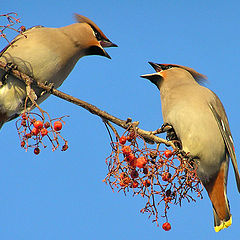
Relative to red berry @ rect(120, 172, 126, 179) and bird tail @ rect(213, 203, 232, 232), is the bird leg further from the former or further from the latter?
bird tail @ rect(213, 203, 232, 232)

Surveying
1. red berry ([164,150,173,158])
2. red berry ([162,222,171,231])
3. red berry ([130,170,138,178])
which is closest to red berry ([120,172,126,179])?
red berry ([130,170,138,178])

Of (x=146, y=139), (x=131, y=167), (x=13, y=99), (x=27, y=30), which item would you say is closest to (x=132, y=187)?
(x=131, y=167)

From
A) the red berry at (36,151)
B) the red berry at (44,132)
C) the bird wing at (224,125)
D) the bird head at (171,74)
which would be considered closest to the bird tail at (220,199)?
the bird wing at (224,125)

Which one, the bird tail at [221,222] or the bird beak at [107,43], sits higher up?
the bird beak at [107,43]

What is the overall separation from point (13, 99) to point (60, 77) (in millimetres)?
464

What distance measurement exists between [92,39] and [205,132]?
4.51 ft

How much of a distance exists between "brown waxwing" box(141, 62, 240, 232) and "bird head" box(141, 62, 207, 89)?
104 millimetres

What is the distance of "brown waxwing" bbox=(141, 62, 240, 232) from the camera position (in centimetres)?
381

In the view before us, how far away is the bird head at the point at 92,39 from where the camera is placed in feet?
12.8

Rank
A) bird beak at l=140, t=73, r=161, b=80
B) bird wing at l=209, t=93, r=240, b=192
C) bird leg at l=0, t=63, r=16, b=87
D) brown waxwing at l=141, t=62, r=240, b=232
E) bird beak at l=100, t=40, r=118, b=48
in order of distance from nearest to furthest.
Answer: bird leg at l=0, t=63, r=16, b=87 < brown waxwing at l=141, t=62, r=240, b=232 < bird wing at l=209, t=93, r=240, b=192 < bird beak at l=100, t=40, r=118, b=48 < bird beak at l=140, t=73, r=161, b=80

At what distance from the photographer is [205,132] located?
390cm

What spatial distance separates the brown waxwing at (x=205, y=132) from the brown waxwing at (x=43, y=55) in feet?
2.66

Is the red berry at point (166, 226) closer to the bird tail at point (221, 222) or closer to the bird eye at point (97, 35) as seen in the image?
the bird tail at point (221, 222)

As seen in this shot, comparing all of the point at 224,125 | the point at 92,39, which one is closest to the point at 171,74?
the point at 224,125
